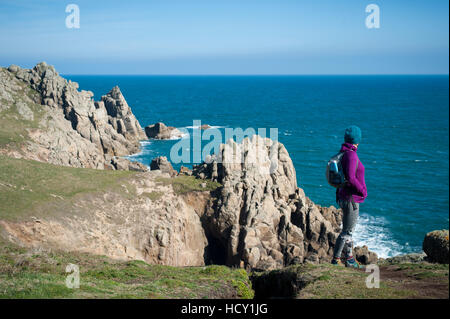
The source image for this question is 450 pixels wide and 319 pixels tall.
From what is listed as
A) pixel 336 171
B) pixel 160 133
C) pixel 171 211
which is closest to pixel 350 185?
pixel 336 171

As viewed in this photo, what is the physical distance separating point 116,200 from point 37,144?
25.6 metres

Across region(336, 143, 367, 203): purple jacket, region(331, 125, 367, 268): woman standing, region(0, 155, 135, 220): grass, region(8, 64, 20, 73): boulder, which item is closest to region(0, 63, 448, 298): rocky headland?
region(0, 155, 135, 220): grass

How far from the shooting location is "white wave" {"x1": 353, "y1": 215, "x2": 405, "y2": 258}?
48.3m

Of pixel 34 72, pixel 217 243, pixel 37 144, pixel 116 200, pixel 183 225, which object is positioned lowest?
pixel 217 243

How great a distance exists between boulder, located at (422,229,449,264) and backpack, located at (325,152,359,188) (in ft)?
26.1

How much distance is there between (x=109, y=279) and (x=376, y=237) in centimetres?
4221

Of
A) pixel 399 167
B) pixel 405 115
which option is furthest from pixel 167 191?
pixel 405 115

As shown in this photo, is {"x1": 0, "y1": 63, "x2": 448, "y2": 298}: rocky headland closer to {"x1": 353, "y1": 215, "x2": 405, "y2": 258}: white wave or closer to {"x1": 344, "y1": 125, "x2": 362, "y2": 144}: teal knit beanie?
{"x1": 353, "y1": 215, "x2": 405, "y2": 258}: white wave

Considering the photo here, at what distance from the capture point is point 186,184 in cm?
4509

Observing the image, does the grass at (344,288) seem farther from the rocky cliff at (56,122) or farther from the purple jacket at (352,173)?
the rocky cliff at (56,122)

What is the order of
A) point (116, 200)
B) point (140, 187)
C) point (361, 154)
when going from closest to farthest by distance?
point (116, 200)
point (140, 187)
point (361, 154)

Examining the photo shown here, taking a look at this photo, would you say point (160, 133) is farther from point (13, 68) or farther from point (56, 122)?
point (13, 68)

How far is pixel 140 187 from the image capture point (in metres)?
42.0
